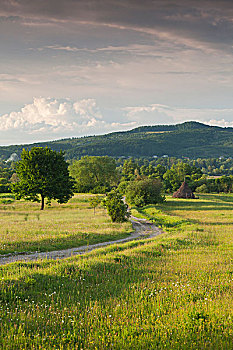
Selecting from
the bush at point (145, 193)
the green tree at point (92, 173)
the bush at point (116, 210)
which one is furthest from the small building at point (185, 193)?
the bush at point (116, 210)

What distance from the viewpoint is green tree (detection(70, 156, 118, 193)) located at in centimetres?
10364

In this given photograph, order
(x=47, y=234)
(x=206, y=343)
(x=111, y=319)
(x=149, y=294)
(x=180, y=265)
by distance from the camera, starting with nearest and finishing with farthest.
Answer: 1. (x=206, y=343)
2. (x=111, y=319)
3. (x=149, y=294)
4. (x=180, y=265)
5. (x=47, y=234)

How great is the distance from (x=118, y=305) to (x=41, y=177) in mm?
47154

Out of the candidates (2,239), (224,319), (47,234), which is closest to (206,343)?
(224,319)

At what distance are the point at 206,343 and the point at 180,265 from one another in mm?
7907

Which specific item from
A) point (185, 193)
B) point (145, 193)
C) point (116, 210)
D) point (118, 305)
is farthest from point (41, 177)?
point (185, 193)

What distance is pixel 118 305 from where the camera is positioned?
29.5ft

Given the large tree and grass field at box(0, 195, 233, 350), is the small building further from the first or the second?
grass field at box(0, 195, 233, 350)

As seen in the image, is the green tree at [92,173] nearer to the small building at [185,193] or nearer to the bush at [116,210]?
the small building at [185,193]

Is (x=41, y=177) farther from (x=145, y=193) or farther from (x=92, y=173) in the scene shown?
(x=92, y=173)

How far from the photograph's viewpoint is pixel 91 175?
10588 cm

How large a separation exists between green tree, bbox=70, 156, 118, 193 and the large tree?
134 ft

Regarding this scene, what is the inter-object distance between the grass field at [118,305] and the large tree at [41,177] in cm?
3950

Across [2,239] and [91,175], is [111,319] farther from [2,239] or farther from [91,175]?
[91,175]
